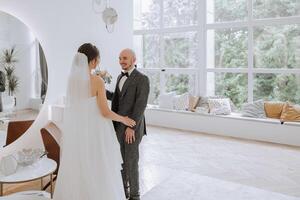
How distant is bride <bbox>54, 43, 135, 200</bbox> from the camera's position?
8.58 feet

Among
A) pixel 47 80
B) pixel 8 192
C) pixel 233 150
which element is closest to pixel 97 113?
pixel 8 192

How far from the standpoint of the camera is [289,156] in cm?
495

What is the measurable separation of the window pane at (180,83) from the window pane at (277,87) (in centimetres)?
155

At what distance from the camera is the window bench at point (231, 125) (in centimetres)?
568

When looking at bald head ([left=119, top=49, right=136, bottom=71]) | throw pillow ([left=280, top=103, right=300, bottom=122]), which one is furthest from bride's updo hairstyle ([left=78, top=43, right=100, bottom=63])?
throw pillow ([left=280, top=103, right=300, bottom=122])

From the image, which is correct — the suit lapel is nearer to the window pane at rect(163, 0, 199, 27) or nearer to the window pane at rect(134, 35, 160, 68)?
the window pane at rect(163, 0, 199, 27)

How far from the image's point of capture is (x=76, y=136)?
2.66 meters

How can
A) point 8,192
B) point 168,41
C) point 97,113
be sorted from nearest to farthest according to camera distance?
point 97,113 → point 8,192 → point 168,41

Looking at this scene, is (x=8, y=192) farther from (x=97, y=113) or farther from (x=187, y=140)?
(x=187, y=140)

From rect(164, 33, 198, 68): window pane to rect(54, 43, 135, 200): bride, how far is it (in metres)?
4.95

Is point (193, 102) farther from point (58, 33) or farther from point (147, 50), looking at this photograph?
point (58, 33)

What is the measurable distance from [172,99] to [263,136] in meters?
2.34

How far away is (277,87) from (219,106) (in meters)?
1.26

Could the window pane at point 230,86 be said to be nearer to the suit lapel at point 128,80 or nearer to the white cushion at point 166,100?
the white cushion at point 166,100
